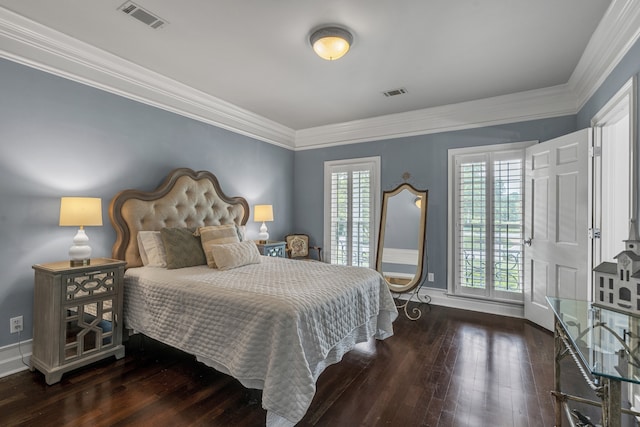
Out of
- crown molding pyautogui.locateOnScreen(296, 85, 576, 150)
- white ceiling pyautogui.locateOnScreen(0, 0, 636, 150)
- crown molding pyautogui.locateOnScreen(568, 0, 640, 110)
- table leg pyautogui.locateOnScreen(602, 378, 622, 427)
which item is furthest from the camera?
crown molding pyautogui.locateOnScreen(296, 85, 576, 150)

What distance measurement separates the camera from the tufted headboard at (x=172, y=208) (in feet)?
9.57

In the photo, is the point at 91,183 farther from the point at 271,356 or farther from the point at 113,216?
the point at 271,356

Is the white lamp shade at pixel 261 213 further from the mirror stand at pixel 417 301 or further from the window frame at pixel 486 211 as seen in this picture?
the window frame at pixel 486 211

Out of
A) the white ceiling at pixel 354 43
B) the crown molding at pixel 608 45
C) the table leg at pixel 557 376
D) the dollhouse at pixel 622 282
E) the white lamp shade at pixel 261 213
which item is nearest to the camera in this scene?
the dollhouse at pixel 622 282

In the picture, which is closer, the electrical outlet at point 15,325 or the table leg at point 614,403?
the table leg at point 614,403

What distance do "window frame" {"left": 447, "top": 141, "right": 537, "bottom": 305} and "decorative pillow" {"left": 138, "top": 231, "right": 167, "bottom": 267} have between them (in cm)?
345

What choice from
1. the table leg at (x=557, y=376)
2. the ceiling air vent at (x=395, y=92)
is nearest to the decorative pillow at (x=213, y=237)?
the ceiling air vent at (x=395, y=92)

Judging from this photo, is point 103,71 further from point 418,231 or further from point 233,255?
point 418,231

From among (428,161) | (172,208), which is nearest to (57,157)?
(172,208)

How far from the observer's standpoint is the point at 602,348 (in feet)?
4.14

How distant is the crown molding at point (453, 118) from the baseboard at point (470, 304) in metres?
2.23

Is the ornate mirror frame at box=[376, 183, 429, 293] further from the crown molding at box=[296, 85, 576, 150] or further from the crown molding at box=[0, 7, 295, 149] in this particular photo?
the crown molding at box=[0, 7, 295, 149]

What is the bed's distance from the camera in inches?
67.4

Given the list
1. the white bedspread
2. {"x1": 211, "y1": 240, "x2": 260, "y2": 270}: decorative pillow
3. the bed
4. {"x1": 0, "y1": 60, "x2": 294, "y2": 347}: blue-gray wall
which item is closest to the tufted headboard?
the bed
